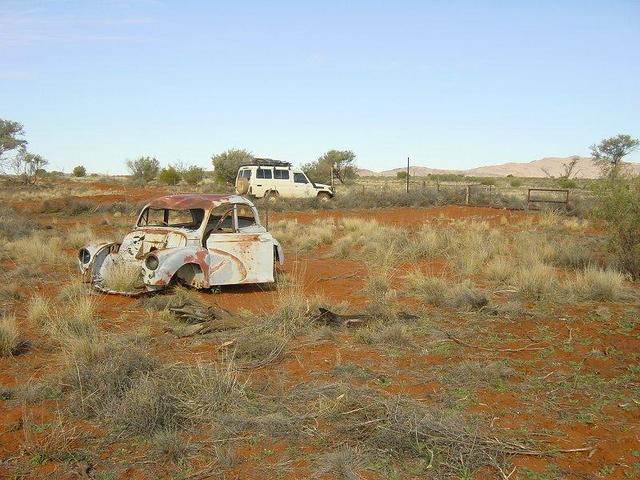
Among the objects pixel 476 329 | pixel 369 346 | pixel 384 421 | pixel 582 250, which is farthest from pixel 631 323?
pixel 582 250

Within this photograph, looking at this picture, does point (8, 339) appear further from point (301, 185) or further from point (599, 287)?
point (301, 185)

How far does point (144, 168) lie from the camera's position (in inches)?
2242

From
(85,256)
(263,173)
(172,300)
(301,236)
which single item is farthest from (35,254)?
(263,173)

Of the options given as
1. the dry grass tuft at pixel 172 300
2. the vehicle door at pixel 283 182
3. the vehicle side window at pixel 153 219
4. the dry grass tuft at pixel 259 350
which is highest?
the vehicle door at pixel 283 182

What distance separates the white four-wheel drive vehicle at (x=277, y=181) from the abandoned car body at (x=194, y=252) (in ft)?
56.9

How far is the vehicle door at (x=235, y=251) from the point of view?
966cm

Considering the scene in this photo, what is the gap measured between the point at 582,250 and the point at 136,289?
999 cm

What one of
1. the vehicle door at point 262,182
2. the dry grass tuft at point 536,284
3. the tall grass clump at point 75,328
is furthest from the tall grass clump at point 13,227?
the dry grass tuft at point 536,284

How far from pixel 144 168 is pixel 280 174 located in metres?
32.3

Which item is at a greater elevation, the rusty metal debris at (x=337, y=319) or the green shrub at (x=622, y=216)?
the green shrub at (x=622, y=216)

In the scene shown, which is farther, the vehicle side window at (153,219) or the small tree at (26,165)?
the small tree at (26,165)

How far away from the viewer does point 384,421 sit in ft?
15.2

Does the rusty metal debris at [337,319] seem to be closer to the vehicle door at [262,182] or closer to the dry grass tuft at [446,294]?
the dry grass tuft at [446,294]

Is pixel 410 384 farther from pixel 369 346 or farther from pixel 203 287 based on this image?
pixel 203 287
